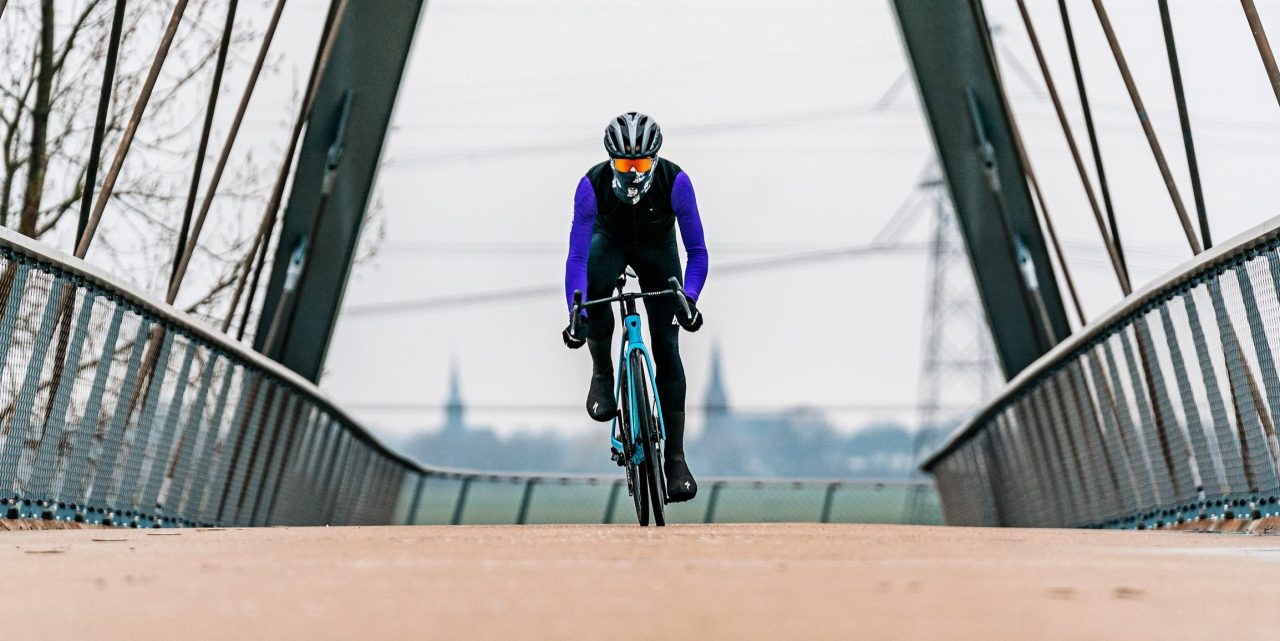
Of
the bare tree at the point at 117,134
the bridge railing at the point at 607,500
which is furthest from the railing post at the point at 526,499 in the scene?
the bare tree at the point at 117,134

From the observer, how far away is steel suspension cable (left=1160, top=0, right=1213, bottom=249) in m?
8.72

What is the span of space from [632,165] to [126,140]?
343cm

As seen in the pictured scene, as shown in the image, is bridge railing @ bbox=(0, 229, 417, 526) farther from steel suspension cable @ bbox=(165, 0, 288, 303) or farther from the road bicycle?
the road bicycle

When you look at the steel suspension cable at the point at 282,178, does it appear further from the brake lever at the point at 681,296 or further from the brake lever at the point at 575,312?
the brake lever at the point at 681,296

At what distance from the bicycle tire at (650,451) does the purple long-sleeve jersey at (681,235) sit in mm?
480

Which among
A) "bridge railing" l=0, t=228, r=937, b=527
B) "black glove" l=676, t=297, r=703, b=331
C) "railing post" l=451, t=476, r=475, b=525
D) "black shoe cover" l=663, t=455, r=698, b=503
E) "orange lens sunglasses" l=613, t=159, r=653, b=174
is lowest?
"railing post" l=451, t=476, r=475, b=525

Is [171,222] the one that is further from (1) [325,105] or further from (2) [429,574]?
(2) [429,574]

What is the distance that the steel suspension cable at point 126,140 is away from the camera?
27.8 ft

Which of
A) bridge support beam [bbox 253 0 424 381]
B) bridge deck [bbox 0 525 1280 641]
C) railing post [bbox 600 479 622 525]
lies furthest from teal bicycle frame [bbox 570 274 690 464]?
railing post [bbox 600 479 622 525]

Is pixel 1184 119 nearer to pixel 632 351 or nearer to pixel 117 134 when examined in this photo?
pixel 632 351

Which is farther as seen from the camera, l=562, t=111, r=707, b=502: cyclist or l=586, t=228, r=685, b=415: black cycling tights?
l=586, t=228, r=685, b=415: black cycling tights

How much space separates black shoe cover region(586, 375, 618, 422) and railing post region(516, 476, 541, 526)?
40.7 ft

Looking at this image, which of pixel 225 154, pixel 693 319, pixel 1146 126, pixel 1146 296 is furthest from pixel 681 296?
pixel 225 154

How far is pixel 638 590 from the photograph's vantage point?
3.13 m
